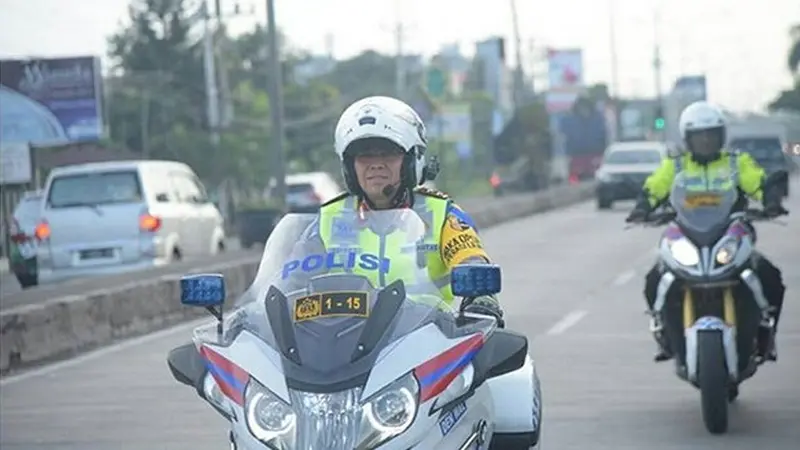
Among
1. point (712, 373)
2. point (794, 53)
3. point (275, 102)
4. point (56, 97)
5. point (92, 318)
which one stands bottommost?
point (92, 318)

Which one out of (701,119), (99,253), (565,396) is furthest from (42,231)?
(701,119)

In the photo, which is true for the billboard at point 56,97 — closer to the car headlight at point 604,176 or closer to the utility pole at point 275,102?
the car headlight at point 604,176

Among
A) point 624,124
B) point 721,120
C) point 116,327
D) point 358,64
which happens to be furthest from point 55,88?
point 624,124

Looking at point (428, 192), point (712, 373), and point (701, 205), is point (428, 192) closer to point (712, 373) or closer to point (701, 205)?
point (712, 373)

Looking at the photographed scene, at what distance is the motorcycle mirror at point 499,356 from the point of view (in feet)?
17.9

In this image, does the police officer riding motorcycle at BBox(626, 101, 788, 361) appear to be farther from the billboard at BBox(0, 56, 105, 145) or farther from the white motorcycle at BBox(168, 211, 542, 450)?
the billboard at BBox(0, 56, 105, 145)

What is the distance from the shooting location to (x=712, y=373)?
33.2 ft

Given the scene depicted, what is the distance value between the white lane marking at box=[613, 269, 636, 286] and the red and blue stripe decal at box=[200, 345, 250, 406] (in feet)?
60.9

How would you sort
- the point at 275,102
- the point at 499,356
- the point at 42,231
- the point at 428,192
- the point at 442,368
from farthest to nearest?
the point at 275,102
the point at 42,231
the point at 428,192
the point at 499,356
the point at 442,368

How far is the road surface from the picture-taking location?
35.7ft

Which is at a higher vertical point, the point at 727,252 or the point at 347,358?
the point at 347,358

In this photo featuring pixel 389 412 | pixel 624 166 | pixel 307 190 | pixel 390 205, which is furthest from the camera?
pixel 624 166

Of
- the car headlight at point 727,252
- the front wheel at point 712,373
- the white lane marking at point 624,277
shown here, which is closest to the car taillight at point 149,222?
the white lane marking at point 624,277

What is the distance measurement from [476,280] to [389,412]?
0.60 metres
